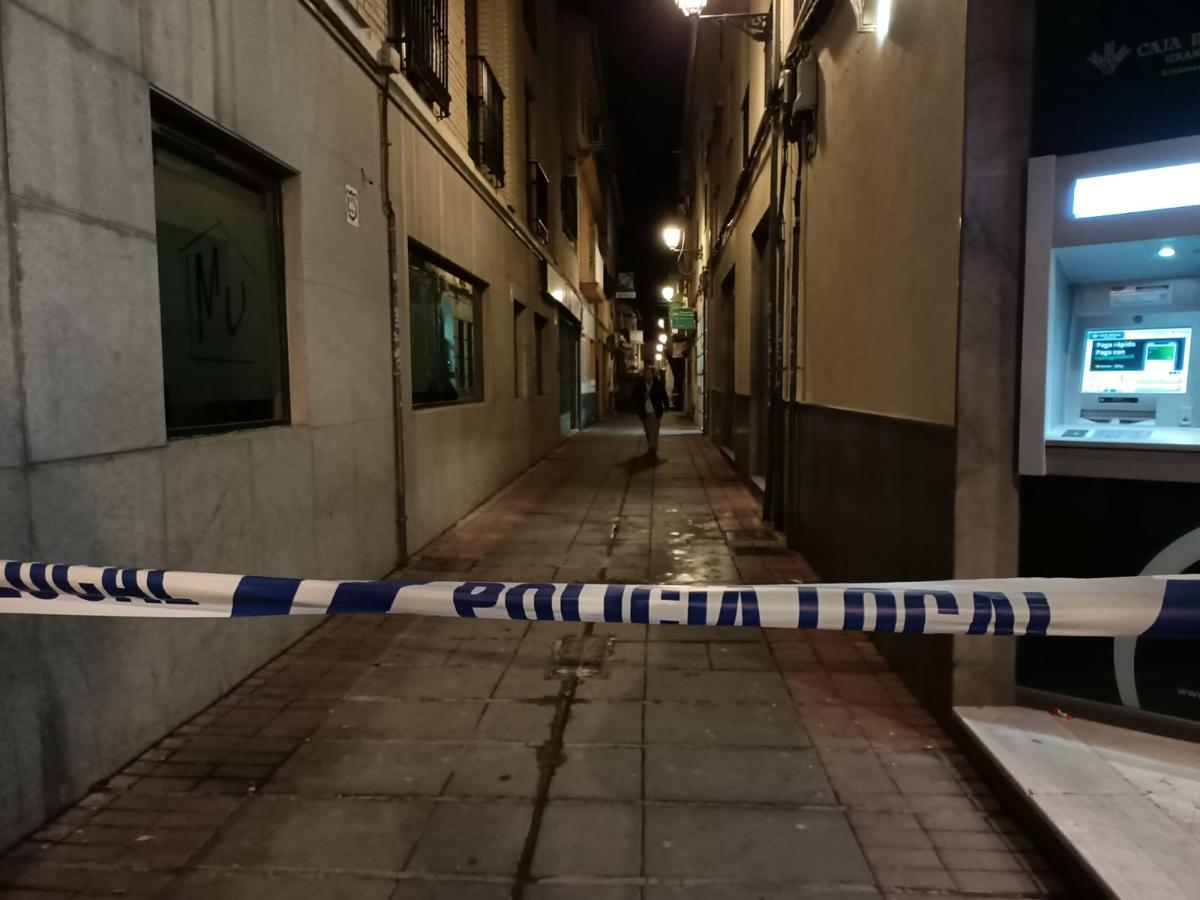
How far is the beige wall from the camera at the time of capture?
11.5 feet

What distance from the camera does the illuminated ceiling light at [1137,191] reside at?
296 cm

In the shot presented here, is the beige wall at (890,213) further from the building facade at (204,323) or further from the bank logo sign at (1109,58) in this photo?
the building facade at (204,323)

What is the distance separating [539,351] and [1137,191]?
13.3 m

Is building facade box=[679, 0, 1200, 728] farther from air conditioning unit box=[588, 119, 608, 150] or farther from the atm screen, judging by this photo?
air conditioning unit box=[588, 119, 608, 150]

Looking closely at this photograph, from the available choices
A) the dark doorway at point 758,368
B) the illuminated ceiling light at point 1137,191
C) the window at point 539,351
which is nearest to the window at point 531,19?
the window at point 539,351

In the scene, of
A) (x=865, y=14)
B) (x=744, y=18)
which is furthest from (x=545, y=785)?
(x=744, y=18)

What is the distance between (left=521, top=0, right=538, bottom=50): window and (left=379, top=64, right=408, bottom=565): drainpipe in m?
8.89

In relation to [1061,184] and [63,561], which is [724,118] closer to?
[1061,184]

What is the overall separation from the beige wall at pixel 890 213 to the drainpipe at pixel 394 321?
3.44m

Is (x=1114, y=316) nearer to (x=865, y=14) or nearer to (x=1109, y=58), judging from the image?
(x=1109, y=58)

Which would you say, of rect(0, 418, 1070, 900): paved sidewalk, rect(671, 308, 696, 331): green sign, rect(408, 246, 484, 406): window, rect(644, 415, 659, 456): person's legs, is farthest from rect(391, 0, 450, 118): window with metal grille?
rect(671, 308, 696, 331): green sign

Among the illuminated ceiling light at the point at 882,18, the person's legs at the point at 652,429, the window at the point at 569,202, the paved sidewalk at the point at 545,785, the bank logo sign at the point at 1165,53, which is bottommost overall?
the paved sidewalk at the point at 545,785

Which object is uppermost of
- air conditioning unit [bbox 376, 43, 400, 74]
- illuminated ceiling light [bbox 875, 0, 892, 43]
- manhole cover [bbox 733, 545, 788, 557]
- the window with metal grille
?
the window with metal grille

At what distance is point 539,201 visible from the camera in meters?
15.1
